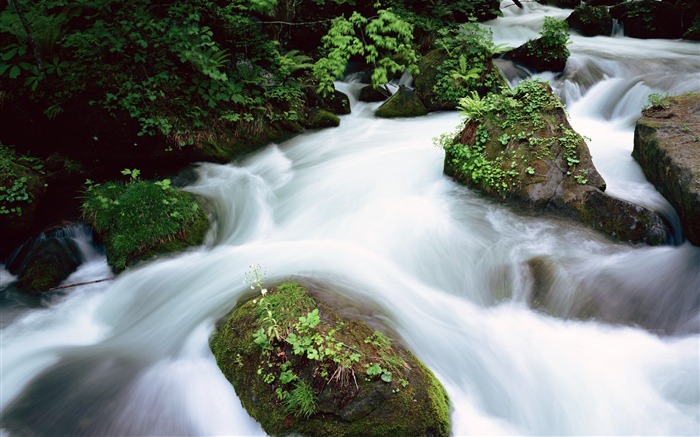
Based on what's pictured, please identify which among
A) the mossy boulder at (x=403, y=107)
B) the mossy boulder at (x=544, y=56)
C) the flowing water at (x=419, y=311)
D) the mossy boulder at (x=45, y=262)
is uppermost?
the mossy boulder at (x=544, y=56)

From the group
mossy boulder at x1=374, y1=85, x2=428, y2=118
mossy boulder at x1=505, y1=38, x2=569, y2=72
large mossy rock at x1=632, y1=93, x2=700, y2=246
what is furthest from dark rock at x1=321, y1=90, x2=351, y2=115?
large mossy rock at x1=632, y1=93, x2=700, y2=246

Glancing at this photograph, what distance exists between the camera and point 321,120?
29.6 ft

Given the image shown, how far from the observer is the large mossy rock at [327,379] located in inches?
113

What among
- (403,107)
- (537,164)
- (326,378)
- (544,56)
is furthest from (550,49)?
(326,378)

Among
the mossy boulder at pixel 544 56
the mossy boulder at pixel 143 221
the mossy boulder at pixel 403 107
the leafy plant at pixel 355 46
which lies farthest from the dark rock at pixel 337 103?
the mossy boulder at pixel 544 56

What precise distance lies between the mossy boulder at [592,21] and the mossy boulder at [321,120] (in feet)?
30.4

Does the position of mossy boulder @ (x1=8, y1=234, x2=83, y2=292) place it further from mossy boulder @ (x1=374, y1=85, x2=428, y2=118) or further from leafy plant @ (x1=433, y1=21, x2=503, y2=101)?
leafy plant @ (x1=433, y1=21, x2=503, y2=101)

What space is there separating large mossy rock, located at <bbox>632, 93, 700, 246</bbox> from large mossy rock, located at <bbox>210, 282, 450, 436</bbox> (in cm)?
367

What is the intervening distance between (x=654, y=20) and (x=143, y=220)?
1472 cm

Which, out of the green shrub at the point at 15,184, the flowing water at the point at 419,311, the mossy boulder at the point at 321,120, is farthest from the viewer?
the mossy boulder at the point at 321,120

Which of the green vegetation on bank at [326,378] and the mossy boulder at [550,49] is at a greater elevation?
the mossy boulder at [550,49]

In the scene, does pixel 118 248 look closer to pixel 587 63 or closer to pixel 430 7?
pixel 430 7

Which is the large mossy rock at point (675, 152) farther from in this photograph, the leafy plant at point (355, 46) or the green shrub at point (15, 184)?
the green shrub at point (15, 184)

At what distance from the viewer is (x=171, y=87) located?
7.09 meters
